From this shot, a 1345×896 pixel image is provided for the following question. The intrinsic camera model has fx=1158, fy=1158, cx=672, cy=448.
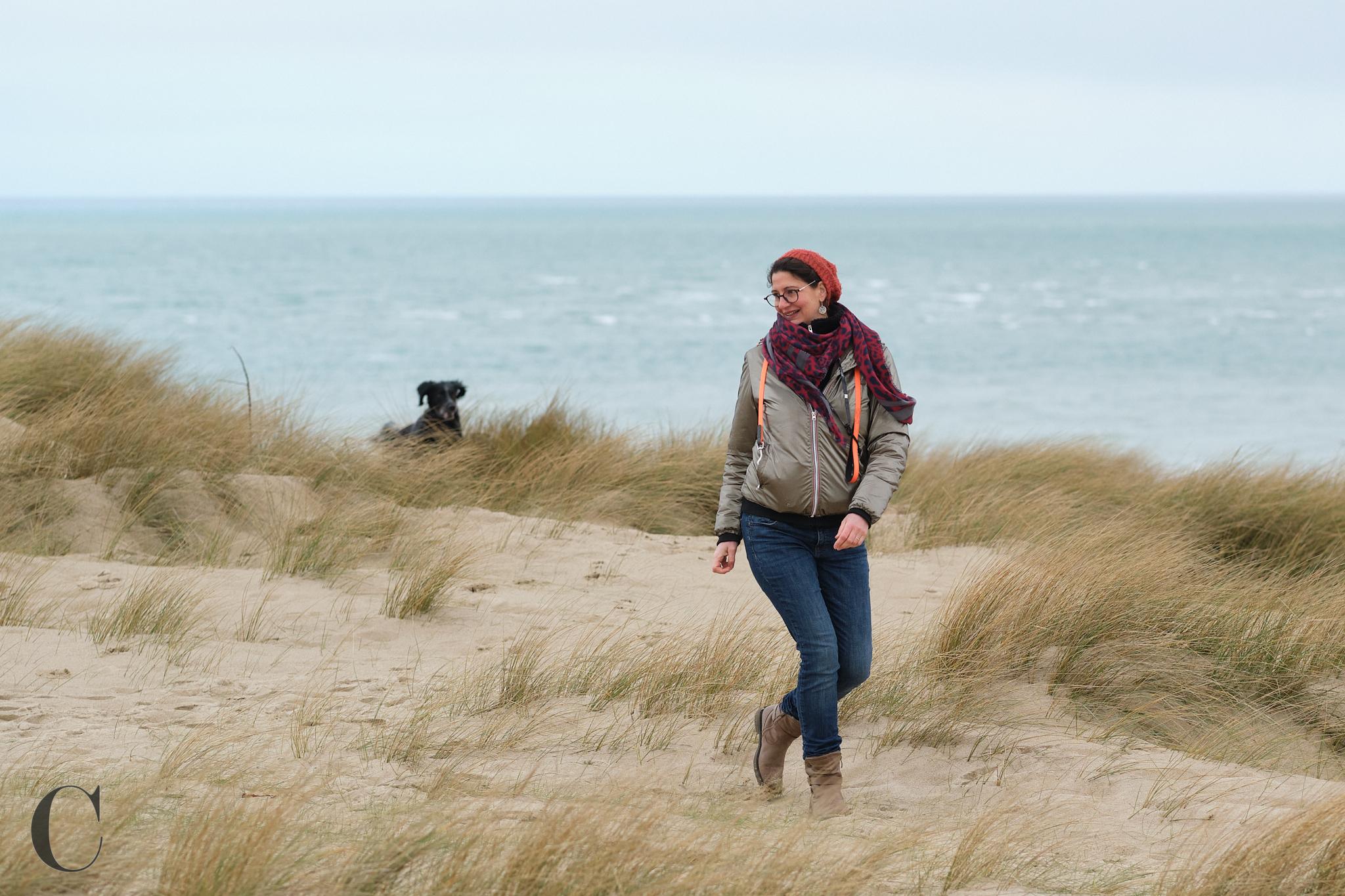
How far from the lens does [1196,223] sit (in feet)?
517

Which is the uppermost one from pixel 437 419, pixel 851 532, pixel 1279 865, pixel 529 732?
pixel 851 532

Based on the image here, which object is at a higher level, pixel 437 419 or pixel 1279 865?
pixel 437 419

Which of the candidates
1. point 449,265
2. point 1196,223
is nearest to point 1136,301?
point 449,265

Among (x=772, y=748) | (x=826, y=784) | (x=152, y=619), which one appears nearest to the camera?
(x=826, y=784)

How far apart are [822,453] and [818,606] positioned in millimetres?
525

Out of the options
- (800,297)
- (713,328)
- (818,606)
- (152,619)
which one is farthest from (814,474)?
(713,328)

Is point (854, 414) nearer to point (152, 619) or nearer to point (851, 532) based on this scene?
point (851, 532)

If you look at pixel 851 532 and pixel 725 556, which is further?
pixel 725 556

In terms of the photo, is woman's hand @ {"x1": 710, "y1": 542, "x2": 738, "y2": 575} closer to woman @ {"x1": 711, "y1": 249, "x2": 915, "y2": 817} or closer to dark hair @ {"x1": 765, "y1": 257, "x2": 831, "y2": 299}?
woman @ {"x1": 711, "y1": 249, "x2": 915, "y2": 817}

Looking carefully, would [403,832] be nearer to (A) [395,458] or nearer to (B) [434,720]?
(B) [434,720]

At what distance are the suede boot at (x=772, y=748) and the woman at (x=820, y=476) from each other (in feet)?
0.61

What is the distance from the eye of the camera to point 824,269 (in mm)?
3977

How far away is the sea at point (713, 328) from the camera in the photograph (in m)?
22.5

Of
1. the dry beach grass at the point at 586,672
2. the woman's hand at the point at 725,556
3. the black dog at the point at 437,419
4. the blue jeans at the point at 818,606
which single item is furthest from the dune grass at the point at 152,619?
the black dog at the point at 437,419
